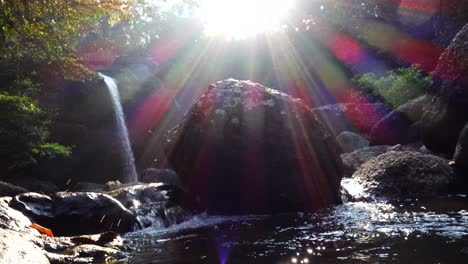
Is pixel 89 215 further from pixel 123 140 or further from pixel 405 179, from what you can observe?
pixel 123 140

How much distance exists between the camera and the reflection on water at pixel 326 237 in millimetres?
4531

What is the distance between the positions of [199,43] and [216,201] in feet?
115

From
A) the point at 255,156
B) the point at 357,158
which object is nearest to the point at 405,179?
the point at 255,156

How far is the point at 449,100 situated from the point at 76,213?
9582 millimetres

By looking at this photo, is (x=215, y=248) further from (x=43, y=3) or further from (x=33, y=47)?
(x=33, y=47)

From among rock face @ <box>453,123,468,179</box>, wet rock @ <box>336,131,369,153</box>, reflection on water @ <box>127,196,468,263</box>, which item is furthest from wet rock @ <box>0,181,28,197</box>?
wet rock @ <box>336,131,369,153</box>

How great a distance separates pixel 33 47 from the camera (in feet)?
35.3

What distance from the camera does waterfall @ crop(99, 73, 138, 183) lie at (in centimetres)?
2120

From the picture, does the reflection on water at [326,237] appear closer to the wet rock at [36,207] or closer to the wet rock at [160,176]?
the wet rock at [36,207]

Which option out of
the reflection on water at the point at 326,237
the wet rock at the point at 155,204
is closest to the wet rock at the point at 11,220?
the reflection on water at the point at 326,237

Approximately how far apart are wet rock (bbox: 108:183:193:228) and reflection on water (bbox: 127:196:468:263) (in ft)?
1.31

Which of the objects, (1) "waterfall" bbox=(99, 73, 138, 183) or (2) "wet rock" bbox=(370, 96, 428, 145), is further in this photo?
(1) "waterfall" bbox=(99, 73, 138, 183)

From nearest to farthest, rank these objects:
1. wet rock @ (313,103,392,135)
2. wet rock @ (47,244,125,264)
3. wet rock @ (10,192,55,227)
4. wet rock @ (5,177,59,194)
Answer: wet rock @ (47,244,125,264)
wet rock @ (10,192,55,227)
wet rock @ (5,177,59,194)
wet rock @ (313,103,392,135)

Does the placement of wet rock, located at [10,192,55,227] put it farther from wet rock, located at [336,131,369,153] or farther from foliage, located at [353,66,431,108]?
foliage, located at [353,66,431,108]
